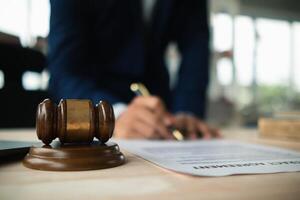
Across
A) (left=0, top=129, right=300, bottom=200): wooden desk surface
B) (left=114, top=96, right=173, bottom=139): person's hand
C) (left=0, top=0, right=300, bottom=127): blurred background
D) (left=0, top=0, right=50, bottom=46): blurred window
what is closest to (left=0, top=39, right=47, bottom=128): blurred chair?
(left=0, top=0, right=300, bottom=127): blurred background

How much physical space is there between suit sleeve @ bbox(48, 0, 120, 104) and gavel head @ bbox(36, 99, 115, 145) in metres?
0.51

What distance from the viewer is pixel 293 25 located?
1074 mm

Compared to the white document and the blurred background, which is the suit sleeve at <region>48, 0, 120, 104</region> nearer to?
the blurred background

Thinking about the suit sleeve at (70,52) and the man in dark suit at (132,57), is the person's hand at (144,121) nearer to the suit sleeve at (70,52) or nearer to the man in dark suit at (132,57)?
the man in dark suit at (132,57)

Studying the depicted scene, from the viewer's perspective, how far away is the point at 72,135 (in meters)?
0.31

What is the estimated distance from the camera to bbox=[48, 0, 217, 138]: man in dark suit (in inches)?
27.6

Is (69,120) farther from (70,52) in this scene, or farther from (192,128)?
(70,52)

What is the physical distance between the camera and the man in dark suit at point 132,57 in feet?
2.30

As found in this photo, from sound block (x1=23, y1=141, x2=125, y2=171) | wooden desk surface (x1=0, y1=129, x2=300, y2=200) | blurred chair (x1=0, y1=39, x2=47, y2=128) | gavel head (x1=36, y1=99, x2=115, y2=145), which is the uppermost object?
blurred chair (x1=0, y1=39, x2=47, y2=128)

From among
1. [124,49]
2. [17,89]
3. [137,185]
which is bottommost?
[137,185]

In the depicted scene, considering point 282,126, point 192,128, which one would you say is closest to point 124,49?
point 192,128

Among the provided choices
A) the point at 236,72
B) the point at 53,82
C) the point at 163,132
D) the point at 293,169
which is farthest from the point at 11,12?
the point at 236,72

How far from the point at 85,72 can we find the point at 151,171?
0.66 m

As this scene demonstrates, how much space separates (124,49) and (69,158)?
31.3 inches
